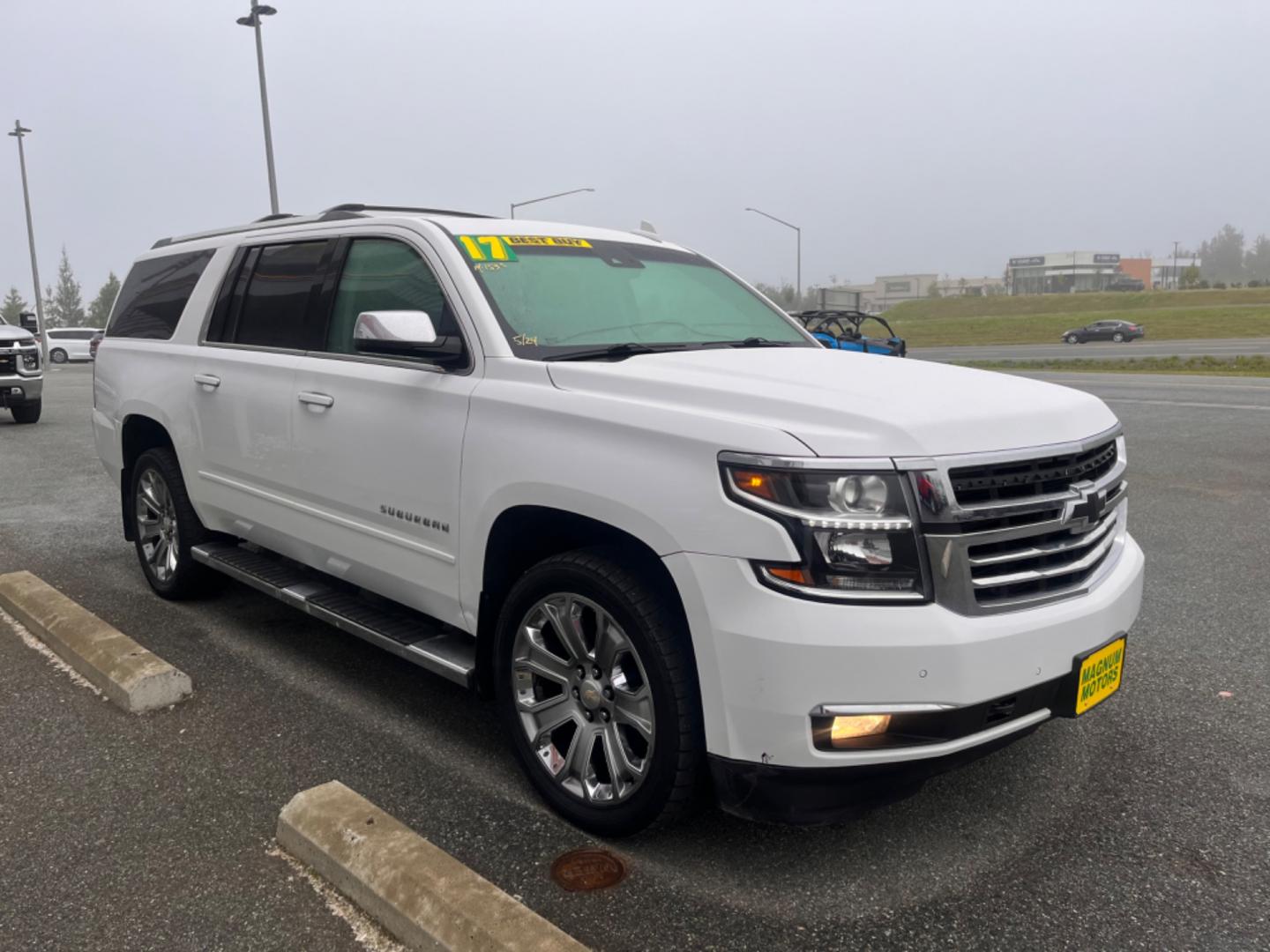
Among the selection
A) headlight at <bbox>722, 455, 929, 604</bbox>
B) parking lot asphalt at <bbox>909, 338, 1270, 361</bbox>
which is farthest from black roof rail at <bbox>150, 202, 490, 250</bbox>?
parking lot asphalt at <bbox>909, 338, 1270, 361</bbox>

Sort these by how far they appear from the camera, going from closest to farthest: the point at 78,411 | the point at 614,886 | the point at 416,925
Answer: the point at 416,925 < the point at 614,886 < the point at 78,411

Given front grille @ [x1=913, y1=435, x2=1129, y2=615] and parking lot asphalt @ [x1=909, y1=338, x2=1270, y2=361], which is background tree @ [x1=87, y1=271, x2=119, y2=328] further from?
front grille @ [x1=913, y1=435, x2=1129, y2=615]

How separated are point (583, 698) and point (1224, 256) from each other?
560ft

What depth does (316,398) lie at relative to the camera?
402cm

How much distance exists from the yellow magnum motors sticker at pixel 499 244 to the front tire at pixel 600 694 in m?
1.26

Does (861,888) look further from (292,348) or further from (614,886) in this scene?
(292,348)

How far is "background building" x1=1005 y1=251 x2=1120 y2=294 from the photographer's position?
11800 centimetres

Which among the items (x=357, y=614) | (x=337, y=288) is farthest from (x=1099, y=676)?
(x=337, y=288)

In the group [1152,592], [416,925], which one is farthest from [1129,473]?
[416,925]

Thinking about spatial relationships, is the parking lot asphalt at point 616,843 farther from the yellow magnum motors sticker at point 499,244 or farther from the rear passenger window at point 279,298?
the yellow magnum motors sticker at point 499,244

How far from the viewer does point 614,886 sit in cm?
279

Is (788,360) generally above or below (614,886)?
above

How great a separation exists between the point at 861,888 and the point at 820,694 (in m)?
0.68

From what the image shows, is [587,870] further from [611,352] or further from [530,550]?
[611,352]
